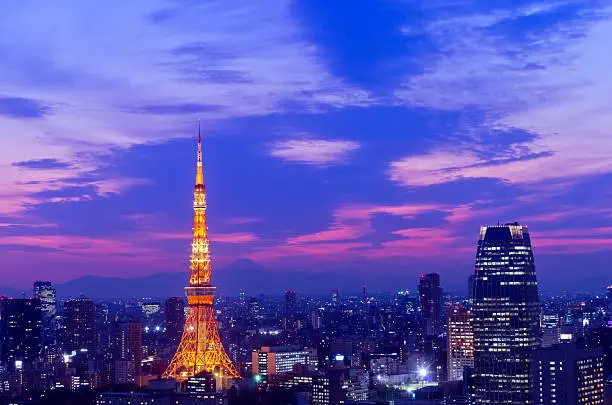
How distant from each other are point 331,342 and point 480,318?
34.7 metres

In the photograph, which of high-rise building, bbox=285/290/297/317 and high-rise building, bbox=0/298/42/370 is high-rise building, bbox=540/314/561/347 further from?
high-rise building, bbox=285/290/297/317

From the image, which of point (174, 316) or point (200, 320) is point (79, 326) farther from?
point (200, 320)

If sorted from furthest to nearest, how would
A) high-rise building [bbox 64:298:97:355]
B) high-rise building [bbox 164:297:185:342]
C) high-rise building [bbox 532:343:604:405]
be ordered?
1. high-rise building [bbox 164:297:185:342]
2. high-rise building [bbox 64:298:97:355]
3. high-rise building [bbox 532:343:604:405]

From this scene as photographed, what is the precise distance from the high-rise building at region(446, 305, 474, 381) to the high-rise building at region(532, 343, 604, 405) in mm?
18992

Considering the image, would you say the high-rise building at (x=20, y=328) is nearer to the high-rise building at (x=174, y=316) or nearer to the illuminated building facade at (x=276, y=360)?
the high-rise building at (x=174, y=316)

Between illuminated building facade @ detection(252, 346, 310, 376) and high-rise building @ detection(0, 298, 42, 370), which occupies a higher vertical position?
high-rise building @ detection(0, 298, 42, 370)

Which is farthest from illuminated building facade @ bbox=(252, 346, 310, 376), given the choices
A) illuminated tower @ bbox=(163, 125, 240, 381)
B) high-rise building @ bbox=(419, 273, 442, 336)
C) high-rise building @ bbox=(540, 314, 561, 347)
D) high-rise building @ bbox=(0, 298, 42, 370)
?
high-rise building @ bbox=(419, 273, 442, 336)

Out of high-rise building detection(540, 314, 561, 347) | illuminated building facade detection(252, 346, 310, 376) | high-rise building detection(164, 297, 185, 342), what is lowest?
illuminated building facade detection(252, 346, 310, 376)

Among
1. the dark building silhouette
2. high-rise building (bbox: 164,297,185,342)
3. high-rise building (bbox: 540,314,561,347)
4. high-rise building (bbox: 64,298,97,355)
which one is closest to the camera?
high-rise building (bbox: 540,314,561,347)

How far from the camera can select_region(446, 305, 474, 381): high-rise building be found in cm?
5825

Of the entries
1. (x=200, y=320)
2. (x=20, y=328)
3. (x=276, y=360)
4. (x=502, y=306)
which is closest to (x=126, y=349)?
(x=20, y=328)

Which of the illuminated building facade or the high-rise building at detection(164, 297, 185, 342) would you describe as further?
the high-rise building at detection(164, 297, 185, 342)

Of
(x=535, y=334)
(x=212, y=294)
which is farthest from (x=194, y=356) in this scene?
(x=535, y=334)

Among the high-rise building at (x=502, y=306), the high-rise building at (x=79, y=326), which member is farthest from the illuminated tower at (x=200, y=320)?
the high-rise building at (x=79, y=326)
